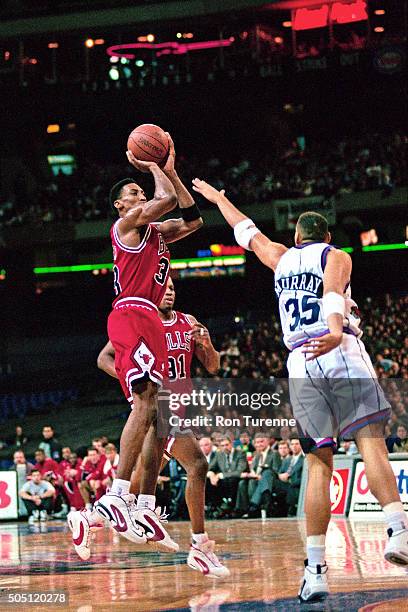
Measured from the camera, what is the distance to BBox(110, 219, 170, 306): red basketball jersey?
7.98 metres

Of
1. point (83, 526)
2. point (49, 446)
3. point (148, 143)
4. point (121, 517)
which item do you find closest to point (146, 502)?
point (121, 517)

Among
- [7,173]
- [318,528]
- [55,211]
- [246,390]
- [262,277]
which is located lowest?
[318,528]

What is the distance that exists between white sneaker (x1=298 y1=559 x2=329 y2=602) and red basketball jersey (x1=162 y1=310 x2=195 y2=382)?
3.10 meters

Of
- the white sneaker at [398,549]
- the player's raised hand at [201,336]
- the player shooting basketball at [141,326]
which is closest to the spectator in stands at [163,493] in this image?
the player's raised hand at [201,336]

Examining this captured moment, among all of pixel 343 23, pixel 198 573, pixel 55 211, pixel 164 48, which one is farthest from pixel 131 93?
pixel 198 573

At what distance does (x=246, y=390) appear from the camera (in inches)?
814

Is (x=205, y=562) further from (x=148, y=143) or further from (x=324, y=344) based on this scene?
(x=148, y=143)

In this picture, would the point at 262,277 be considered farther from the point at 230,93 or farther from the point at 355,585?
the point at 355,585

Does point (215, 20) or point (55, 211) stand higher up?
point (215, 20)

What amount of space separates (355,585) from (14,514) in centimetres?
1367

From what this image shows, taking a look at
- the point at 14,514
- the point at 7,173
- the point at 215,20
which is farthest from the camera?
the point at 7,173

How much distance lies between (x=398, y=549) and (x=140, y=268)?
10.4 ft

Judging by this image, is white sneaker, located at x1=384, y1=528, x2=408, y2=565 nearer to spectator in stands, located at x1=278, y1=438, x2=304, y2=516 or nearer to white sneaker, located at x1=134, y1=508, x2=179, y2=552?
white sneaker, located at x1=134, y1=508, x2=179, y2=552

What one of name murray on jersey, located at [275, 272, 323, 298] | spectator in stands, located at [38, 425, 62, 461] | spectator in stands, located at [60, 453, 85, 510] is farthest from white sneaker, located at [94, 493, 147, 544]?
spectator in stands, located at [38, 425, 62, 461]
